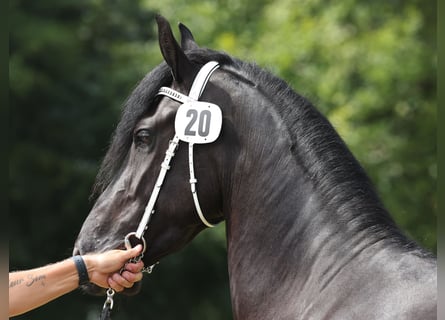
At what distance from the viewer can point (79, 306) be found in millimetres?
12898

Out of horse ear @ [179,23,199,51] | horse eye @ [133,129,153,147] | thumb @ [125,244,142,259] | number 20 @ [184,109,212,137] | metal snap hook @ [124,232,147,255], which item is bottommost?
thumb @ [125,244,142,259]

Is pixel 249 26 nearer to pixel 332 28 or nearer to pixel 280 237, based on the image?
pixel 332 28

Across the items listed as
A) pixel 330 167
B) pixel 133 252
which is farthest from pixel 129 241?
pixel 330 167

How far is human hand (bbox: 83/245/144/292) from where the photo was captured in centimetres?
371

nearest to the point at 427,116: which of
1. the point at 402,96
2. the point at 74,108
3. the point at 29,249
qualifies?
the point at 402,96

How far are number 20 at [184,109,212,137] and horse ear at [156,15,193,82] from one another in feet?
0.75

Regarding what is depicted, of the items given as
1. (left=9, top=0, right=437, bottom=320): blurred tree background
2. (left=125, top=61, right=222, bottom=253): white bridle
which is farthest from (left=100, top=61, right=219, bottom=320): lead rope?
(left=9, top=0, right=437, bottom=320): blurred tree background

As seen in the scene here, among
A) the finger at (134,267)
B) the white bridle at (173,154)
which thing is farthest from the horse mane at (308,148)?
the finger at (134,267)

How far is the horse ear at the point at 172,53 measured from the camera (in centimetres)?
376

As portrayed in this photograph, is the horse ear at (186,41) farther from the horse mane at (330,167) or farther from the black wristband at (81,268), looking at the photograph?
the black wristband at (81,268)

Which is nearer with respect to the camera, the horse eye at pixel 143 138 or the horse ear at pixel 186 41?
the horse eye at pixel 143 138

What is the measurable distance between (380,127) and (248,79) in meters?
8.40

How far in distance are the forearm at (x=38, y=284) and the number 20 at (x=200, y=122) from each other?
830 millimetres

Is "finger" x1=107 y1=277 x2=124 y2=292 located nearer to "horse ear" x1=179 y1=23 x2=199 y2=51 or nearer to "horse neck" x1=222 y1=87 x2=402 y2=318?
"horse neck" x1=222 y1=87 x2=402 y2=318
